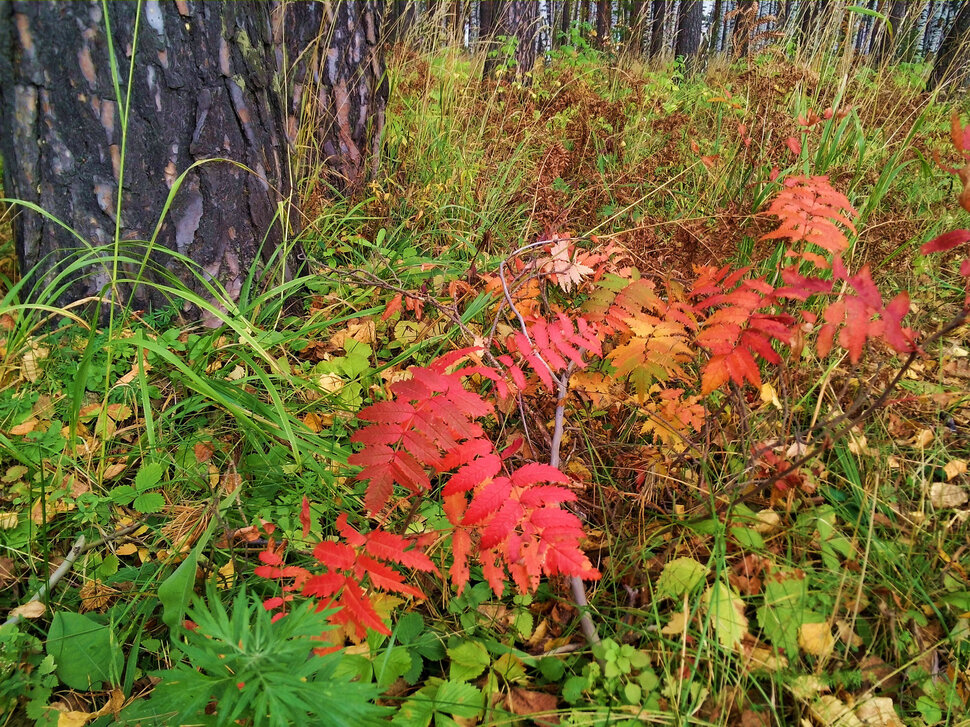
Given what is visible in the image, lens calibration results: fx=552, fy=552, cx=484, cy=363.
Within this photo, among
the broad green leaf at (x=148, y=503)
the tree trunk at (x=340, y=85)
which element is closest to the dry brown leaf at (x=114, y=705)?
the broad green leaf at (x=148, y=503)

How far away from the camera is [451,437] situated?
91cm

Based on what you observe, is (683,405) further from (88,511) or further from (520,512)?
(88,511)

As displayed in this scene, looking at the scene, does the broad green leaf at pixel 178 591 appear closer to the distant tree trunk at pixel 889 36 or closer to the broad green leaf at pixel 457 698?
the broad green leaf at pixel 457 698

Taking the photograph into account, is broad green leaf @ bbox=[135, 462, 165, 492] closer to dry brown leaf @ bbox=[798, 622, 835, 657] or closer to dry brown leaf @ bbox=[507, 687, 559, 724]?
dry brown leaf @ bbox=[507, 687, 559, 724]

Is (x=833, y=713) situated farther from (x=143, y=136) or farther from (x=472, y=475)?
(x=143, y=136)

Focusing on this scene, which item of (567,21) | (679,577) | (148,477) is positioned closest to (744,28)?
(679,577)

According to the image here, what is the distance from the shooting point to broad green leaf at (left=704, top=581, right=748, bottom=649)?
1.06 m

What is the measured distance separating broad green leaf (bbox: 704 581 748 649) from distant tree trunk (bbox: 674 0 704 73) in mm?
3886

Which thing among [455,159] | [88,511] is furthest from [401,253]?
[88,511]

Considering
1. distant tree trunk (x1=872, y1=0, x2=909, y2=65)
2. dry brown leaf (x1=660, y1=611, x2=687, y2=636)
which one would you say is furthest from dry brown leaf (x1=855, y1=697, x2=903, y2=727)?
distant tree trunk (x1=872, y1=0, x2=909, y2=65)

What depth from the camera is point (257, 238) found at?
6.27 ft

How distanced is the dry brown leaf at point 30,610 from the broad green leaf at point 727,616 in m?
1.30

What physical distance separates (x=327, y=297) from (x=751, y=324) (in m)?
1.39

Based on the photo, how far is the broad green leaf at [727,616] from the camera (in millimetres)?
1056
